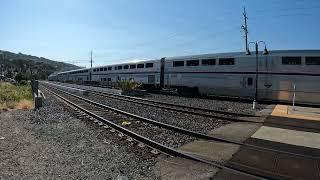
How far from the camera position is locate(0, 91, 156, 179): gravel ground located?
24.1ft

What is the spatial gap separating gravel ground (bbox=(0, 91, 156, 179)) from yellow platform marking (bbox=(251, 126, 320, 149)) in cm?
410

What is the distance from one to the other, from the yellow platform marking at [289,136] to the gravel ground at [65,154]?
4102 mm

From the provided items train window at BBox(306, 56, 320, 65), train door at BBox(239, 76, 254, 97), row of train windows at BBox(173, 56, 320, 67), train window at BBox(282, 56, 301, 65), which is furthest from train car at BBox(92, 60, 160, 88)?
train window at BBox(306, 56, 320, 65)

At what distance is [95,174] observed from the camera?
23.9 ft

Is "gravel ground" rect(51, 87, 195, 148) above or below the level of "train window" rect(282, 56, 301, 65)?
below

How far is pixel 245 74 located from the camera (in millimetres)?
22703

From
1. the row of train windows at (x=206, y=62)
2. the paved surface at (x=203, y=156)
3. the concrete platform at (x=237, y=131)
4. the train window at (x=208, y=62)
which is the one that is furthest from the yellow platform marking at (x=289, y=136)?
the train window at (x=208, y=62)

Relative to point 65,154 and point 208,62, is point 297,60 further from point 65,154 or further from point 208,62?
point 65,154

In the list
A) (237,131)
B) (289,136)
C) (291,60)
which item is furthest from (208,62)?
(289,136)

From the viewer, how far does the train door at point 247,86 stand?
2239cm

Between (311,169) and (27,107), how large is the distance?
18.0 meters

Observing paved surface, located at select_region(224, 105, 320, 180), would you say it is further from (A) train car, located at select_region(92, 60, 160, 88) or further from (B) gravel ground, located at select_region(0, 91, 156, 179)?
(A) train car, located at select_region(92, 60, 160, 88)

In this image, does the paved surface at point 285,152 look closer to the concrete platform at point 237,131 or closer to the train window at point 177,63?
the concrete platform at point 237,131

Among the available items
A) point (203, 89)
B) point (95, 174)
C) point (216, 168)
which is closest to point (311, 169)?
point (216, 168)
